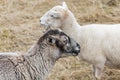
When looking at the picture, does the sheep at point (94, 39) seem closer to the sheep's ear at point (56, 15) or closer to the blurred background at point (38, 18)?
the sheep's ear at point (56, 15)

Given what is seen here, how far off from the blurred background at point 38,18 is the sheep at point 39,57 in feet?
5.28

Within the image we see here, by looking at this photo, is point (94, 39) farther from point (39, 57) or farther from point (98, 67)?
point (39, 57)

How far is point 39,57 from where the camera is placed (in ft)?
16.3

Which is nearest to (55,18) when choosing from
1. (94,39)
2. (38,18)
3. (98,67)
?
(94,39)

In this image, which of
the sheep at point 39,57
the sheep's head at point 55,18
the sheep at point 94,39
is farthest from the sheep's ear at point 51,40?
the sheep's head at point 55,18

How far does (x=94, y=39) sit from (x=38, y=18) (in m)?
3.41

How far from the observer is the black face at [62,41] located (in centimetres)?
489

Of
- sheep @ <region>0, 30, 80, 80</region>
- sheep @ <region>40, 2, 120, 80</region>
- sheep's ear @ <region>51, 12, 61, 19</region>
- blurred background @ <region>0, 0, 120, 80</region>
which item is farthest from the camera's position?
blurred background @ <region>0, 0, 120, 80</region>

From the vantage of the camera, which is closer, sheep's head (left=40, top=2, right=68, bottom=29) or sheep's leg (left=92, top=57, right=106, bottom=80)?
sheep's leg (left=92, top=57, right=106, bottom=80)

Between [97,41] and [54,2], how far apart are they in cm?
426

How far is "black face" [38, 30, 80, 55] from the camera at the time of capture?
4891mm

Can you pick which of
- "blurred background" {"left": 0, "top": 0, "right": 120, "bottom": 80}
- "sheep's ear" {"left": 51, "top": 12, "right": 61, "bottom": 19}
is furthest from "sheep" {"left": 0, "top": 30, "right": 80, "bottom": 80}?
"blurred background" {"left": 0, "top": 0, "right": 120, "bottom": 80}

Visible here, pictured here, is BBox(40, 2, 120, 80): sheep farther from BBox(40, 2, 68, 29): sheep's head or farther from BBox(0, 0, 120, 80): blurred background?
BBox(0, 0, 120, 80): blurred background

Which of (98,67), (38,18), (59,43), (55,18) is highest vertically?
(55,18)
